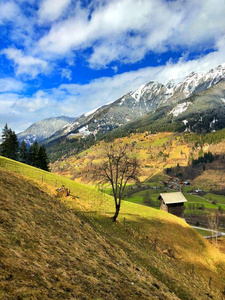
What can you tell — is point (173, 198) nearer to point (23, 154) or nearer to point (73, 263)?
point (73, 263)

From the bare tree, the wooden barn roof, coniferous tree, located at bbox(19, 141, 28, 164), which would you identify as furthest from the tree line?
the bare tree

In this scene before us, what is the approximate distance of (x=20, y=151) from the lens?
75.0m

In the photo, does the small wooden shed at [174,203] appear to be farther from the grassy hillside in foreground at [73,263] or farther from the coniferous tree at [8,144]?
the coniferous tree at [8,144]

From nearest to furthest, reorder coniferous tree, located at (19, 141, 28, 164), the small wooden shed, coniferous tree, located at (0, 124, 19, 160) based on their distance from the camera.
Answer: the small wooden shed → coniferous tree, located at (0, 124, 19, 160) → coniferous tree, located at (19, 141, 28, 164)

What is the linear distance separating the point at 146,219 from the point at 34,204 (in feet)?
85.5

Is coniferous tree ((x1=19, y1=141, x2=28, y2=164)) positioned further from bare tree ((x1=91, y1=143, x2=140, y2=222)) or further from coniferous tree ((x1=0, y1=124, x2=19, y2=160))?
bare tree ((x1=91, y1=143, x2=140, y2=222))

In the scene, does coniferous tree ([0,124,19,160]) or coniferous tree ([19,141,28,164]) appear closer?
coniferous tree ([0,124,19,160])

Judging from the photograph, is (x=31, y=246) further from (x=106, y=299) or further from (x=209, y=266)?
(x=209, y=266)

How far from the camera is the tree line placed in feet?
233

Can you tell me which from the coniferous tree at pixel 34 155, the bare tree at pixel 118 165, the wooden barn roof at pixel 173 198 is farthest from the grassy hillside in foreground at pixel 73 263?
the coniferous tree at pixel 34 155

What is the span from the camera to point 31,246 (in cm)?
1209

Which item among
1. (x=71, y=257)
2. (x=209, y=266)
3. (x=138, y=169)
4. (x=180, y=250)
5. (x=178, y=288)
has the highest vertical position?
(x=138, y=169)

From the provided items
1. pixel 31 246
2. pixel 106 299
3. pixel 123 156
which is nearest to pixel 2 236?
pixel 31 246

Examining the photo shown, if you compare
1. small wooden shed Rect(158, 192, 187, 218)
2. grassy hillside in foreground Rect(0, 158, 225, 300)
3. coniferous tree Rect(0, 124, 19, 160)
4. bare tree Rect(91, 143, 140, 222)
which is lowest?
small wooden shed Rect(158, 192, 187, 218)
